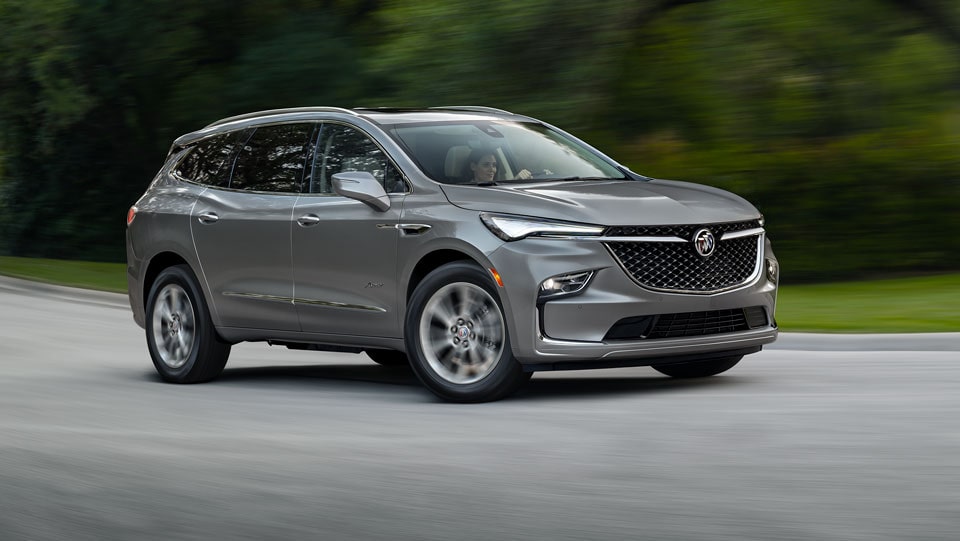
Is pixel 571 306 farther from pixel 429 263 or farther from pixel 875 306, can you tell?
pixel 875 306

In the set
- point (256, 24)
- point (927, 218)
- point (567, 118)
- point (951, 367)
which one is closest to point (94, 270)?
point (256, 24)

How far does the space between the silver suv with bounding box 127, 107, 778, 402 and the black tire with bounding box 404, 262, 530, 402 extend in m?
0.01

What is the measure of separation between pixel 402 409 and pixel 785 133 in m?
10.6

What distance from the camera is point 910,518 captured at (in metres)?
5.64

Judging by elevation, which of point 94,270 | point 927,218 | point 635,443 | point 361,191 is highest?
point 361,191

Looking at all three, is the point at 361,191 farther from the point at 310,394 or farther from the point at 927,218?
the point at 927,218

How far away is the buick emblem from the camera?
857 centimetres

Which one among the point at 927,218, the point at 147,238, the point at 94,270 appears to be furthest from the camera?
the point at 94,270

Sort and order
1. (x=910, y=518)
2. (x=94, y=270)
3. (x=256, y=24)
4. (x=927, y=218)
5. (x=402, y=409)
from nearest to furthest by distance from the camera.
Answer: (x=910, y=518)
(x=402, y=409)
(x=927, y=218)
(x=94, y=270)
(x=256, y=24)

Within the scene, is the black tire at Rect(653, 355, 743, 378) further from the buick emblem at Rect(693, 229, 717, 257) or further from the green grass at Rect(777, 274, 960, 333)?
the green grass at Rect(777, 274, 960, 333)

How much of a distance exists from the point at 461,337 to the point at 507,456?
5.45 ft

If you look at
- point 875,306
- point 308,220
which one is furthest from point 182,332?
point 875,306

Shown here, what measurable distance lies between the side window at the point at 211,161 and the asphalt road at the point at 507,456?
1.49 m

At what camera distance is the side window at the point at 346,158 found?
9.44 meters
